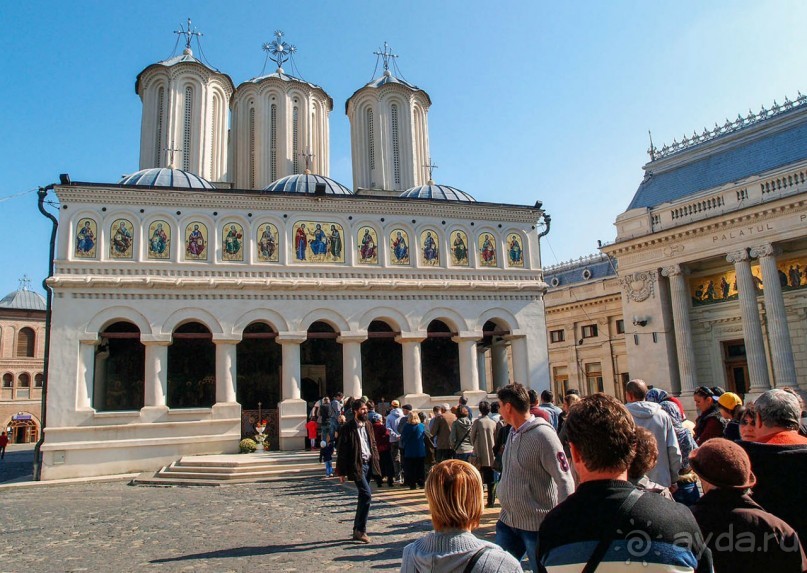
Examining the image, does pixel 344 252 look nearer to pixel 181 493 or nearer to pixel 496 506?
pixel 181 493

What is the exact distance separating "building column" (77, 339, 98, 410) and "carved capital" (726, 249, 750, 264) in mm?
25580

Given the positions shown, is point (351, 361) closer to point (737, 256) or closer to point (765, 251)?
point (737, 256)

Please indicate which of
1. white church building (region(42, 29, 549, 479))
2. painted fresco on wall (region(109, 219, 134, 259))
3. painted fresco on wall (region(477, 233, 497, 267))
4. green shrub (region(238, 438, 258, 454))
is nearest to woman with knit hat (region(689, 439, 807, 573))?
green shrub (region(238, 438, 258, 454))

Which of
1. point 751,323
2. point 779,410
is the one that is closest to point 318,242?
point 751,323

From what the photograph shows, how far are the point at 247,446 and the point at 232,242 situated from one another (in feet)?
24.3

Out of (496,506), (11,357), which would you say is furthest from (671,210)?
(11,357)

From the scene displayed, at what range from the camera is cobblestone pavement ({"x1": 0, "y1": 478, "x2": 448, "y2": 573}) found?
27.5 feet

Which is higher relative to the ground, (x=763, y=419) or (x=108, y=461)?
(x=763, y=419)

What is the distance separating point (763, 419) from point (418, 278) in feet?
69.2

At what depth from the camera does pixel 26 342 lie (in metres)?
53.1

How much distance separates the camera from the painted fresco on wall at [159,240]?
22.9m

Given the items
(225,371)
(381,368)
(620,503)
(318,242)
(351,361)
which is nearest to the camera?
(620,503)

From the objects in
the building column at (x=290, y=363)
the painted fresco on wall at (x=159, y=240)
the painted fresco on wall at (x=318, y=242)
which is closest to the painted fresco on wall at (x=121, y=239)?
the painted fresco on wall at (x=159, y=240)

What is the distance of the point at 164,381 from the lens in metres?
22.2
